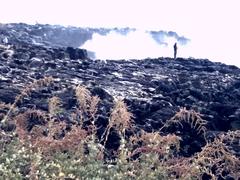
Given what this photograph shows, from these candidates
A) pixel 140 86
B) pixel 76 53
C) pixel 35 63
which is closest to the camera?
pixel 140 86

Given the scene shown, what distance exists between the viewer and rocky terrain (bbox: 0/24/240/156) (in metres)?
14.1

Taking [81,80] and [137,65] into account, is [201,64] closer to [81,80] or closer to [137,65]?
[137,65]

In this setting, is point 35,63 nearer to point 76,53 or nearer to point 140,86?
point 140,86

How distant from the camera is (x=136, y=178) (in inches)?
275

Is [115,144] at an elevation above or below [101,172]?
below

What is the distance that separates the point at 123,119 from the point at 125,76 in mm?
13860

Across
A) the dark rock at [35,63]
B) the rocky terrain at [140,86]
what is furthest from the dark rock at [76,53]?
the dark rock at [35,63]

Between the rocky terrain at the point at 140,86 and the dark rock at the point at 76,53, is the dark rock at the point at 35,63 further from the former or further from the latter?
the dark rock at the point at 76,53

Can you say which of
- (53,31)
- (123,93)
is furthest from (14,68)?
(53,31)

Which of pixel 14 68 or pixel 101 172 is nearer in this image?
pixel 101 172

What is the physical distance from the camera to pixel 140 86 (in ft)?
62.2

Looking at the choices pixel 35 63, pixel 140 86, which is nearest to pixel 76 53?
pixel 35 63

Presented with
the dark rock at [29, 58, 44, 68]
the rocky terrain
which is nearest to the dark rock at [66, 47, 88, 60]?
the rocky terrain

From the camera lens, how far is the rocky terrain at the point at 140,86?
14109mm
